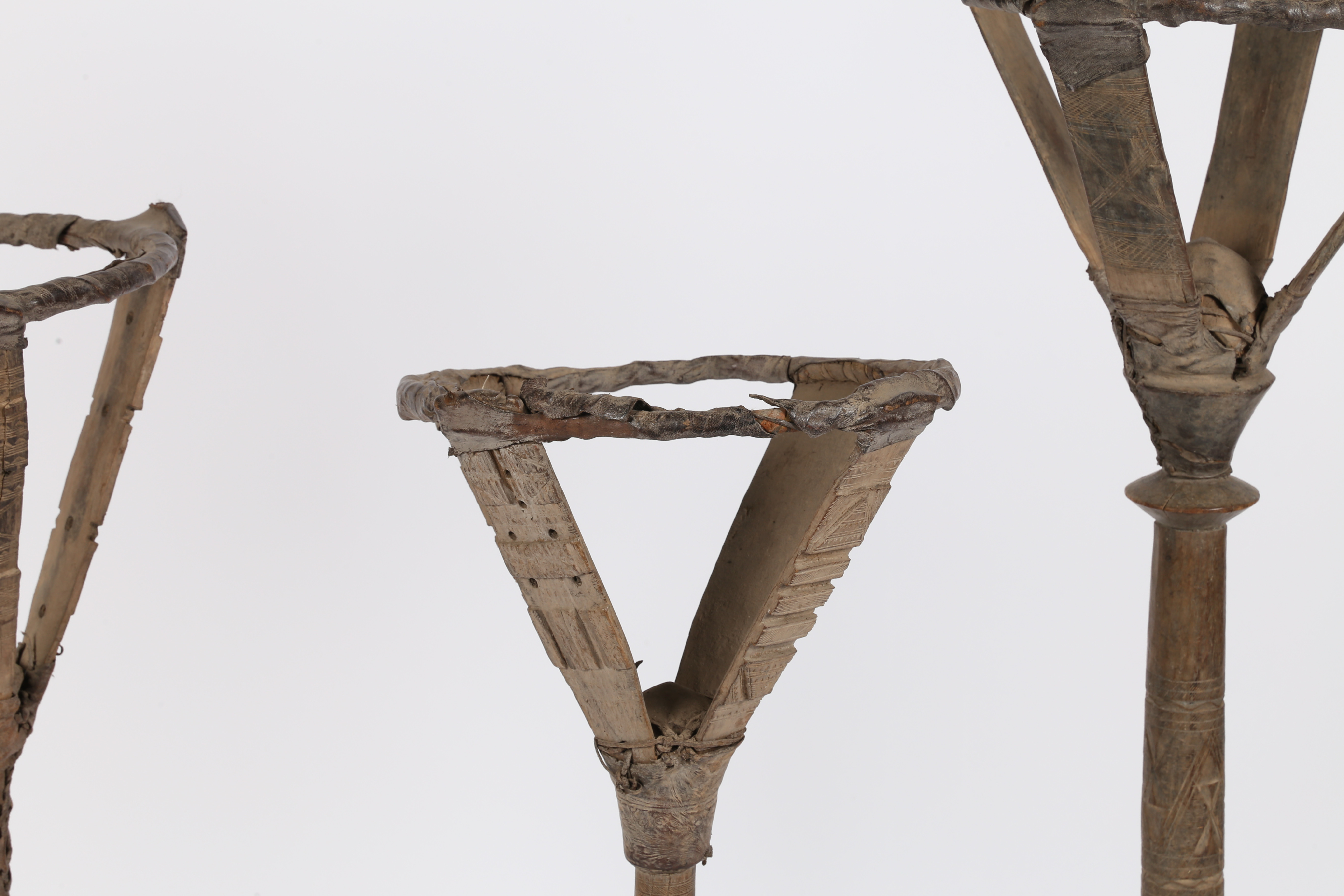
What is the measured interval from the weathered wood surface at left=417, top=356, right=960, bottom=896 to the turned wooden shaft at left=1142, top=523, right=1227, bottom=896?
0.46 meters

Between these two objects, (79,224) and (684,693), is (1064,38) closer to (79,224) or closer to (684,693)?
(684,693)

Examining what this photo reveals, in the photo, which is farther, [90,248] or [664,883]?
[90,248]

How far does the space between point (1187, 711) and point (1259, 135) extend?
2.79ft

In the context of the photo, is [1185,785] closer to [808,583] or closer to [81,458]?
[808,583]

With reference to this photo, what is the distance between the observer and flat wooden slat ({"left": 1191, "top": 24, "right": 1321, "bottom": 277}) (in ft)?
8.05

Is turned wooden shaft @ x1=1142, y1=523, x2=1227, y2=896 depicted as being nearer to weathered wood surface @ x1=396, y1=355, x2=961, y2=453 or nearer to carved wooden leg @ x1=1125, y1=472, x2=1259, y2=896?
carved wooden leg @ x1=1125, y1=472, x2=1259, y2=896

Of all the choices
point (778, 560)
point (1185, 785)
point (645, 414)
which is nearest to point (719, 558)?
point (778, 560)

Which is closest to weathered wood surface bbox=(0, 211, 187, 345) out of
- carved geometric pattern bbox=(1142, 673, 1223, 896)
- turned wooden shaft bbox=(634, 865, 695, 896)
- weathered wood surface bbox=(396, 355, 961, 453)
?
weathered wood surface bbox=(396, 355, 961, 453)

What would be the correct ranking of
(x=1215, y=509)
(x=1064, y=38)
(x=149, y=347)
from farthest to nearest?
(x=149, y=347) → (x=1215, y=509) → (x=1064, y=38)

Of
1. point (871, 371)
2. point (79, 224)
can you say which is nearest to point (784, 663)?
point (871, 371)

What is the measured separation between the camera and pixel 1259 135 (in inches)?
97.8

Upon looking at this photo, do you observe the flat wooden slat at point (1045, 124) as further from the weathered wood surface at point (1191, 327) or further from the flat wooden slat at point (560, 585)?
the flat wooden slat at point (560, 585)

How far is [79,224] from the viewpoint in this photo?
2684 millimetres

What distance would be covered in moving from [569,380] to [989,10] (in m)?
0.85
